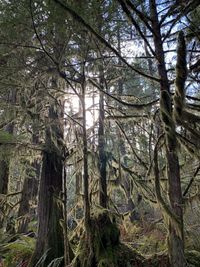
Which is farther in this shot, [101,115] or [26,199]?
[26,199]

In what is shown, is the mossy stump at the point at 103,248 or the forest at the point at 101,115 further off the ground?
the forest at the point at 101,115

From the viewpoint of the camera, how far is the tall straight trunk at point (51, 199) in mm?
4797

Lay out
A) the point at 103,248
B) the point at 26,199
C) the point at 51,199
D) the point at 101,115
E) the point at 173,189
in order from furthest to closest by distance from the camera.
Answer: the point at 26,199
the point at 51,199
the point at 101,115
the point at 103,248
the point at 173,189

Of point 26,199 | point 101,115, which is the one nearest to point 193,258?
point 101,115

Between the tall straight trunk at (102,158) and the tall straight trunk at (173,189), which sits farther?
the tall straight trunk at (102,158)

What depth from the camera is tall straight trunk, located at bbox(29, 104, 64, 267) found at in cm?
480

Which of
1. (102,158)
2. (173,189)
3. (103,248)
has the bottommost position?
(103,248)

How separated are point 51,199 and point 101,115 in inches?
72.2

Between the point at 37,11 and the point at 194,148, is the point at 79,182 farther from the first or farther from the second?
the point at 37,11

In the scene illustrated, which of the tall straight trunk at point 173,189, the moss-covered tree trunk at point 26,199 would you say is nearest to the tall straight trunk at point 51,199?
the tall straight trunk at point 173,189

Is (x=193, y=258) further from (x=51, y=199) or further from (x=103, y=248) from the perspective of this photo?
(x=51, y=199)

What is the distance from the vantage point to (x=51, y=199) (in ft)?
16.9

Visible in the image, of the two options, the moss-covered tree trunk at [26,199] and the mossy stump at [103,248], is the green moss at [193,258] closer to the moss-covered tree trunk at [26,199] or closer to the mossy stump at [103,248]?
the mossy stump at [103,248]

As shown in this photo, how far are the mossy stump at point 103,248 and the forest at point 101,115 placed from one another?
2 cm
